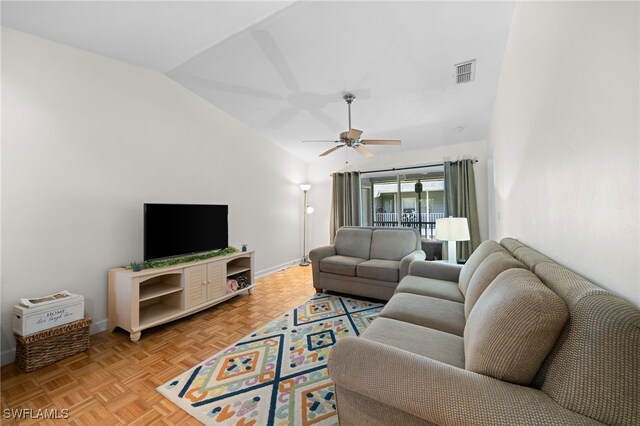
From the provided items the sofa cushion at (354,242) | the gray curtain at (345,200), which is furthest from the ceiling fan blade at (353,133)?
the gray curtain at (345,200)

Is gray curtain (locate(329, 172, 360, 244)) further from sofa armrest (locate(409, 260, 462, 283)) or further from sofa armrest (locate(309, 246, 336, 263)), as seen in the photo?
sofa armrest (locate(409, 260, 462, 283))

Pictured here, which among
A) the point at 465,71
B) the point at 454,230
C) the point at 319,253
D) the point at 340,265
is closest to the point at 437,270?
the point at 454,230

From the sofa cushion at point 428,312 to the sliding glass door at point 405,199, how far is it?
3463 mm

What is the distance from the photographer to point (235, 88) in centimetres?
298

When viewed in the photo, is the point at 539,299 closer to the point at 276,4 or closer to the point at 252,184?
the point at 276,4

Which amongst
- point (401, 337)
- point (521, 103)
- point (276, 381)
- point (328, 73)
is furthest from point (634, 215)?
point (328, 73)

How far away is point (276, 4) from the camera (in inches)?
73.2

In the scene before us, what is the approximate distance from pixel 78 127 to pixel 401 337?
3.17 m

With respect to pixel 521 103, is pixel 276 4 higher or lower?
higher

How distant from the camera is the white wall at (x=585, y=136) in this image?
0.63 metres

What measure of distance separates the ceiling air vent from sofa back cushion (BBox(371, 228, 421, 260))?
1.93 meters

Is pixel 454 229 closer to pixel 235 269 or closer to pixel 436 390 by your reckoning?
pixel 436 390

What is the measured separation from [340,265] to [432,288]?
4.27ft

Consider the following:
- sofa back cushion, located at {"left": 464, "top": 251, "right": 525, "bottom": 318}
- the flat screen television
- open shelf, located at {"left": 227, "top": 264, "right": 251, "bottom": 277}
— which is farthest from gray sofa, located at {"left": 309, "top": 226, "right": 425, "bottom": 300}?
sofa back cushion, located at {"left": 464, "top": 251, "right": 525, "bottom": 318}
